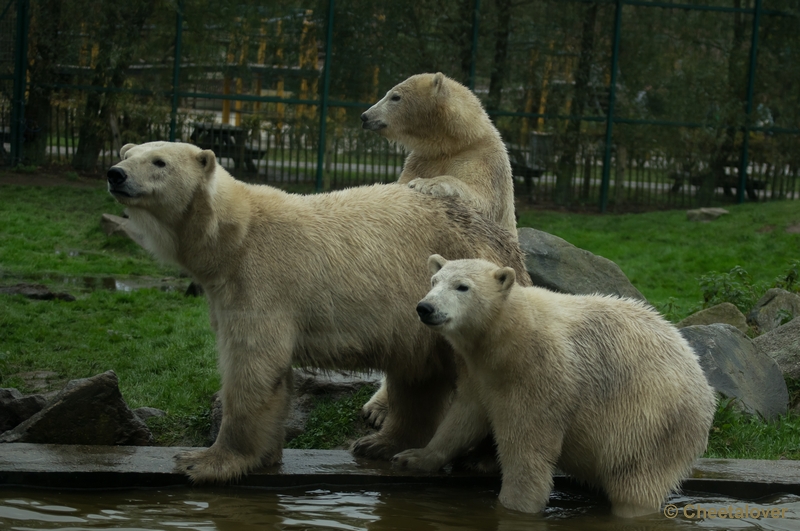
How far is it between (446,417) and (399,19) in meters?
12.3

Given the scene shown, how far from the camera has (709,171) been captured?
18.2 m

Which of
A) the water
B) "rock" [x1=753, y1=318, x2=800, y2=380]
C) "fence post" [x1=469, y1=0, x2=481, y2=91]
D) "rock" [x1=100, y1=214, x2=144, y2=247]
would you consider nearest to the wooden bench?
"rock" [x1=100, y1=214, x2=144, y2=247]

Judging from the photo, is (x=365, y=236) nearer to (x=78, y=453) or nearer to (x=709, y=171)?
(x=78, y=453)

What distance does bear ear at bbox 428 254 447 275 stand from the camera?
197 inches

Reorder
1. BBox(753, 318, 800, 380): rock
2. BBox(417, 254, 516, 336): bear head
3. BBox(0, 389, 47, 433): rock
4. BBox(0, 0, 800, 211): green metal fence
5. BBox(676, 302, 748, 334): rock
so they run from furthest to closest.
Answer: BBox(0, 0, 800, 211): green metal fence
BBox(676, 302, 748, 334): rock
BBox(753, 318, 800, 380): rock
BBox(0, 389, 47, 433): rock
BBox(417, 254, 516, 336): bear head

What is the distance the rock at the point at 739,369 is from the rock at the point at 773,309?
5.85 feet

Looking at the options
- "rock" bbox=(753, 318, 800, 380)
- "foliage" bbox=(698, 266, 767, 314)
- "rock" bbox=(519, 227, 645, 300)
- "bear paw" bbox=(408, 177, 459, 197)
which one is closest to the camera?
"bear paw" bbox=(408, 177, 459, 197)

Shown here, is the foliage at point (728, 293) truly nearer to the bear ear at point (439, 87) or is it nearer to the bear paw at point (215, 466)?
the bear ear at point (439, 87)

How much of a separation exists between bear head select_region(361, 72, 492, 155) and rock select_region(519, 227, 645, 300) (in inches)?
59.9

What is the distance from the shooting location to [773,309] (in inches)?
348

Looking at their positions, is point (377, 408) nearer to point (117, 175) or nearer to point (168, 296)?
point (117, 175)

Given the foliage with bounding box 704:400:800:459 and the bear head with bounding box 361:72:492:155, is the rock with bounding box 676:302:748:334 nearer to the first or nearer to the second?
the foliage with bounding box 704:400:800:459

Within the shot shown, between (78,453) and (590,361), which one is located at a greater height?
(590,361)

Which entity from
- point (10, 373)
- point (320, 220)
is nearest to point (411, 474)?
point (320, 220)
